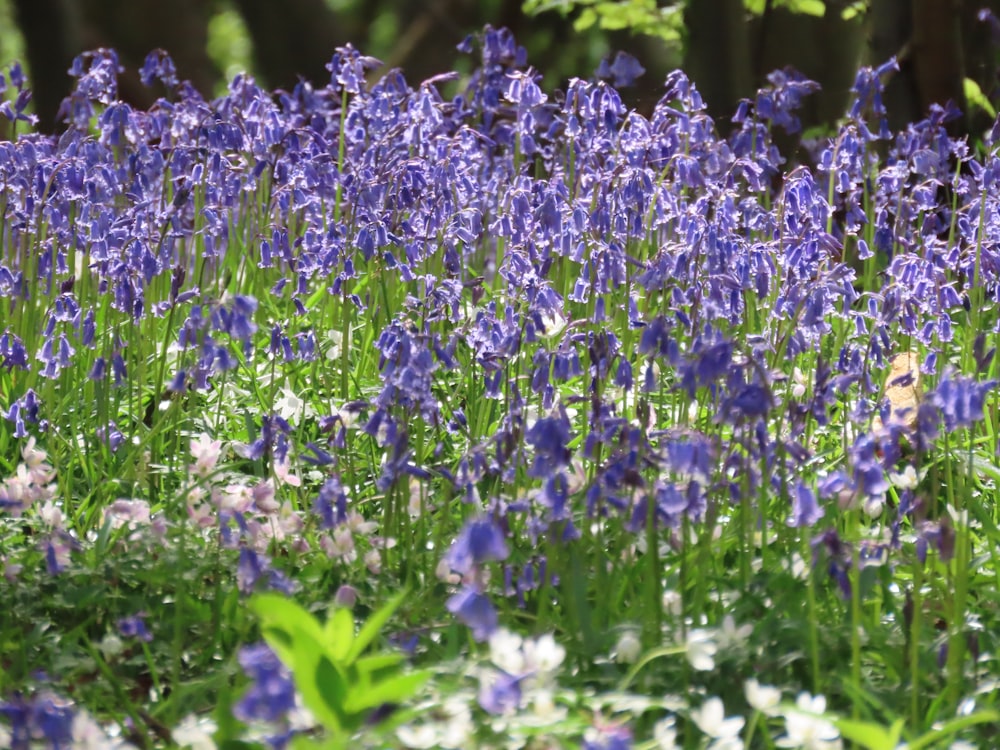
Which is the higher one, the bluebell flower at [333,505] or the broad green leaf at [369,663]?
the bluebell flower at [333,505]

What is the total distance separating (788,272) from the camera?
337 cm

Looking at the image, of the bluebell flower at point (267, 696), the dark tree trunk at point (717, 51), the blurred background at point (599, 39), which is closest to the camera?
the bluebell flower at point (267, 696)

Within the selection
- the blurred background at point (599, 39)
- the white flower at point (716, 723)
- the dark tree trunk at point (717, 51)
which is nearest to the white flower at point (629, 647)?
the white flower at point (716, 723)

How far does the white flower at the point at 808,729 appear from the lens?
193 centimetres

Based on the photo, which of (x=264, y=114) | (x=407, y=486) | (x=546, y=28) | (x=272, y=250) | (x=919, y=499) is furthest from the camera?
(x=546, y=28)

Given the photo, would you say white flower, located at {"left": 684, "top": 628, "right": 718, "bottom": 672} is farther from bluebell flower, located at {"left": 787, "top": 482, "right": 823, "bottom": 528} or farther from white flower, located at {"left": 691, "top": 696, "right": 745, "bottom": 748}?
bluebell flower, located at {"left": 787, "top": 482, "right": 823, "bottom": 528}

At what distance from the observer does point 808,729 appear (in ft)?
6.37

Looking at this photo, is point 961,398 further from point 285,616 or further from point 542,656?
point 285,616

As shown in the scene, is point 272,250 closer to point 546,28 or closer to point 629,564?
point 629,564

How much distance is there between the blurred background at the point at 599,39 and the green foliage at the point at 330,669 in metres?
2.99

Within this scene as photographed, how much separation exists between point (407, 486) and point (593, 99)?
1.64 metres

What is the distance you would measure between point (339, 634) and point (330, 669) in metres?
0.10

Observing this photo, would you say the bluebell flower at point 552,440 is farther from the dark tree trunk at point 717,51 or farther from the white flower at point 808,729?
the dark tree trunk at point 717,51

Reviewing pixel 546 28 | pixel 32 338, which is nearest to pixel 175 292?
pixel 32 338
